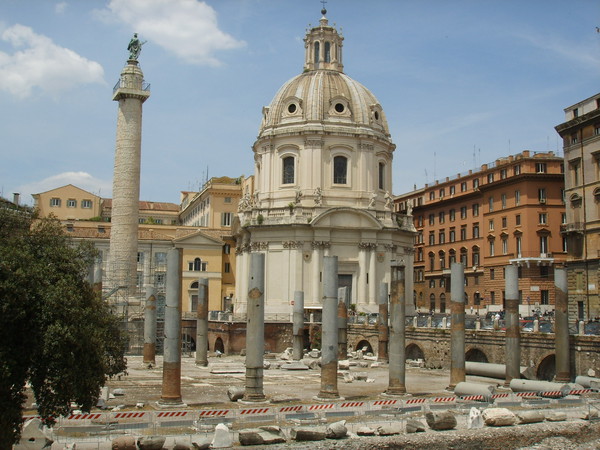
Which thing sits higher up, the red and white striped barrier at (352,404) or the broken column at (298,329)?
the broken column at (298,329)

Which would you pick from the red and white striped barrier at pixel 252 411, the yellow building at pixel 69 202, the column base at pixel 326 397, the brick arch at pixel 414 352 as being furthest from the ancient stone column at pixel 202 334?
the yellow building at pixel 69 202

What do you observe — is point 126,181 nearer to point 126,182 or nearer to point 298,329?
point 126,182

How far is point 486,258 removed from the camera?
219 feet

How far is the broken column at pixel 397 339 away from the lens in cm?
2688

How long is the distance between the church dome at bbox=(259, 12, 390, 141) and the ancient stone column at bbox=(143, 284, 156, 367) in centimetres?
2366

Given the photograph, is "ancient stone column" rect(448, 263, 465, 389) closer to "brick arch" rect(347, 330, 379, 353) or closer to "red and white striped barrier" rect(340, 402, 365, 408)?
"red and white striped barrier" rect(340, 402, 365, 408)

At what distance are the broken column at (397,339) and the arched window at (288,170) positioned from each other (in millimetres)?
32032

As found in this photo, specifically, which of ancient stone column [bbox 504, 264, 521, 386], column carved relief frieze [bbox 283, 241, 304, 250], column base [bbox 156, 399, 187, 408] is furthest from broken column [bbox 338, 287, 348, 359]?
column base [bbox 156, 399, 187, 408]

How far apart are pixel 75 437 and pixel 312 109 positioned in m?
45.4

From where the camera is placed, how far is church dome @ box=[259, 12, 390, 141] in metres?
60.9

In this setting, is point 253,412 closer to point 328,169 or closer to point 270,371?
point 270,371

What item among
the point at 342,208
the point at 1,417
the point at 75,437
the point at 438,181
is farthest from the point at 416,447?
the point at 438,181

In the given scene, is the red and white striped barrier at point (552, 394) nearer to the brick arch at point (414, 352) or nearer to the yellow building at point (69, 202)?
the brick arch at point (414, 352)

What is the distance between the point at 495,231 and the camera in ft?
216
